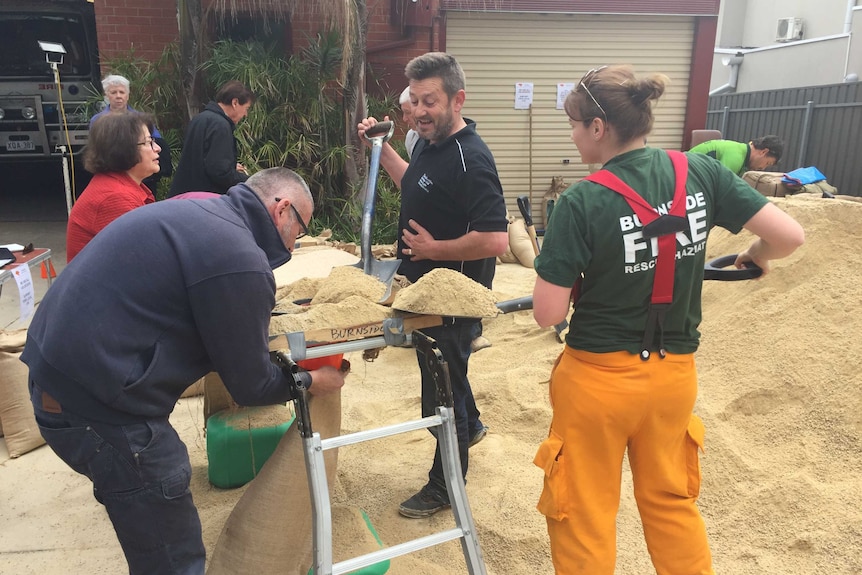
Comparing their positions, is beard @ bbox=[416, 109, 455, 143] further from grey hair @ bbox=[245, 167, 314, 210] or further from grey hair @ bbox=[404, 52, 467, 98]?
grey hair @ bbox=[245, 167, 314, 210]

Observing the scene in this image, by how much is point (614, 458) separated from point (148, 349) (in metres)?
1.34

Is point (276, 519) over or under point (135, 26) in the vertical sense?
under

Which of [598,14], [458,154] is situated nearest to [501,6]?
[598,14]

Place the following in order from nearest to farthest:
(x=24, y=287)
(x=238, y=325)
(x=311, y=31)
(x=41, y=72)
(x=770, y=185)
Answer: (x=238, y=325)
(x=24, y=287)
(x=770, y=185)
(x=311, y=31)
(x=41, y=72)

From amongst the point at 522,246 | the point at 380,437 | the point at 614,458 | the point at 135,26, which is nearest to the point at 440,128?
the point at 380,437

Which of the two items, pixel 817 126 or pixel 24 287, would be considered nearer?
pixel 24 287

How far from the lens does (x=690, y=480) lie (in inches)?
77.6

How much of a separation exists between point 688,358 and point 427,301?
2.63 ft

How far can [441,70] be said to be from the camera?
2.63 meters

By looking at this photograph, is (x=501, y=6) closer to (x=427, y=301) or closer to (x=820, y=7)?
(x=427, y=301)

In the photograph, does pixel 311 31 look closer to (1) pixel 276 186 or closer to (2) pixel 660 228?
(1) pixel 276 186

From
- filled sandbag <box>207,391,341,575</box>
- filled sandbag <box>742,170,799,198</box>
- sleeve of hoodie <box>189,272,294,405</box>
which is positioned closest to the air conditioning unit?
filled sandbag <box>742,170,799,198</box>

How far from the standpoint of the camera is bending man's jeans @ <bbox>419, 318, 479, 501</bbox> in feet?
8.68

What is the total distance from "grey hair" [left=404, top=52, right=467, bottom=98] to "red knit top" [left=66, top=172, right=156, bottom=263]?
152 centimetres
